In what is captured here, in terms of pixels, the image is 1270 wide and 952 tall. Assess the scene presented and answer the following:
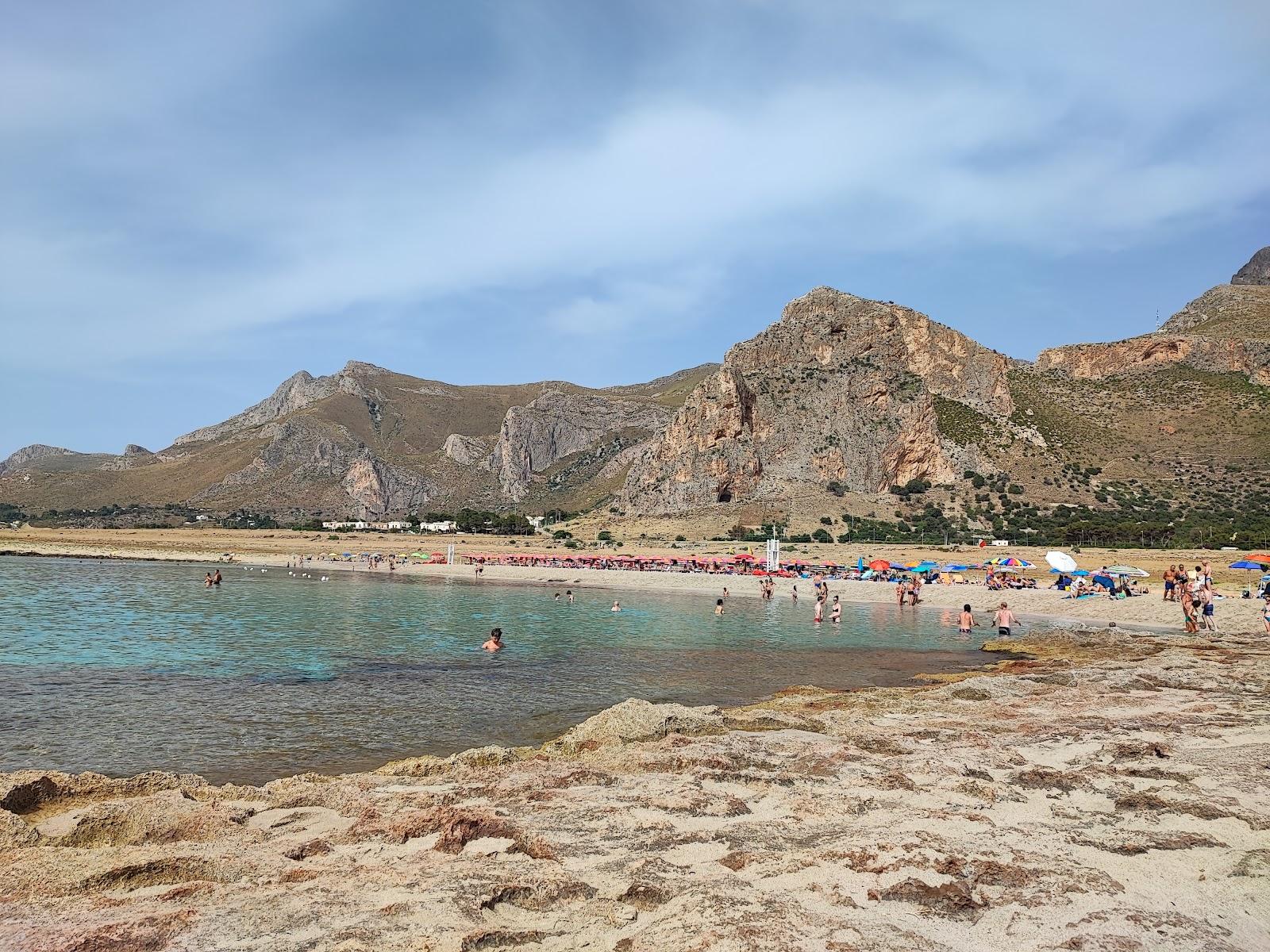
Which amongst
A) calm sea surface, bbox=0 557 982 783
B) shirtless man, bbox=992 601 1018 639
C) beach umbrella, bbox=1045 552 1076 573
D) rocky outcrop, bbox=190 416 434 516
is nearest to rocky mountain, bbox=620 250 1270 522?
beach umbrella, bbox=1045 552 1076 573

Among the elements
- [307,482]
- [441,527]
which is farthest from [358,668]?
[307,482]

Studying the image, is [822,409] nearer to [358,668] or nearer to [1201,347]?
[1201,347]

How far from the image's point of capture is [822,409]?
116m

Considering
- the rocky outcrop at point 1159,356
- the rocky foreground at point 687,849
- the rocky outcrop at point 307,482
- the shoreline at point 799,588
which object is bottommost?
the shoreline at point 799,588

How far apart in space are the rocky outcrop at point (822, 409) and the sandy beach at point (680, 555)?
24.3 meters

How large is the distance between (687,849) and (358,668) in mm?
17103

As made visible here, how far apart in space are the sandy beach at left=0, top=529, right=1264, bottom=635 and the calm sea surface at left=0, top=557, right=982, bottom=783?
Answer: 647cm

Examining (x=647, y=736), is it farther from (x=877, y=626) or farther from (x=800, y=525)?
(x=800, y=525)

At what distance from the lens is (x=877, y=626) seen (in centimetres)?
3494

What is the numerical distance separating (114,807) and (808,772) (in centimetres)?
728

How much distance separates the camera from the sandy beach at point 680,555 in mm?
37219

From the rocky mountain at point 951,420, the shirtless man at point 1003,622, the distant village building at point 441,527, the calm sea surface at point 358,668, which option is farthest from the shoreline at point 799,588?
the distant village building at point 441,527

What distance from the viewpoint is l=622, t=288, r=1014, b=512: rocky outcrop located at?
109750mm

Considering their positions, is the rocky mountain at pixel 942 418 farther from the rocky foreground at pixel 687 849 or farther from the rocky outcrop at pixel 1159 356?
the rocky foreground at pixel 687 849
